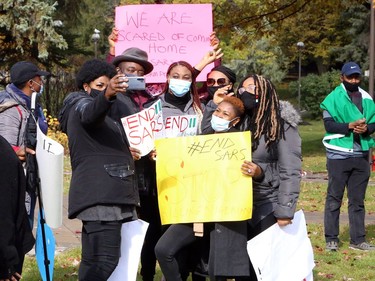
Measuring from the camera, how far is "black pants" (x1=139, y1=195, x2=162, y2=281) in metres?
6.96

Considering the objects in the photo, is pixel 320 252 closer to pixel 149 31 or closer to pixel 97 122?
pixel 149 31

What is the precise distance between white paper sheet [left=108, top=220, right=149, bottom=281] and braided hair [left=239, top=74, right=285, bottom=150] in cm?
101

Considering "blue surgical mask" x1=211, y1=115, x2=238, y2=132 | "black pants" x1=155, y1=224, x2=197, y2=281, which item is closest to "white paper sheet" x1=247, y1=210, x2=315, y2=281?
"black pants" x1=155, y1=224, x2=197, y2=281

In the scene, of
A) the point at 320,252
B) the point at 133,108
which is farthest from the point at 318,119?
the point at 133,108

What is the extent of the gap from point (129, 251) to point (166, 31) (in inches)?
97.5

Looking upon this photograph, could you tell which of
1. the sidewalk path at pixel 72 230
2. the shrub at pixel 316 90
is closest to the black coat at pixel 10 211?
the sidewalk path at pixel 72 230

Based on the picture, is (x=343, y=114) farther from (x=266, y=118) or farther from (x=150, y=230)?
(x=266, y=118)

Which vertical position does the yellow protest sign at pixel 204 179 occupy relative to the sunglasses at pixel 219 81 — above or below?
below

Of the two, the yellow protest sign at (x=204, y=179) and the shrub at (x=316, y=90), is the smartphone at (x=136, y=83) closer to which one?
the yellow protest sign at (x=204, y=179)

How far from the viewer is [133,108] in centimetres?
661

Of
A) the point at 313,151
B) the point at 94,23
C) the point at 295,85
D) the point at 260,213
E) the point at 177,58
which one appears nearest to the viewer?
the point at 260,213

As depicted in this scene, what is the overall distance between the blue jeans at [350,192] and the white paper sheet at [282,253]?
120 inches

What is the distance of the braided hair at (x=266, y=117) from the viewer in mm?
6117

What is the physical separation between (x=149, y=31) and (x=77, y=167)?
2268 millimetres
